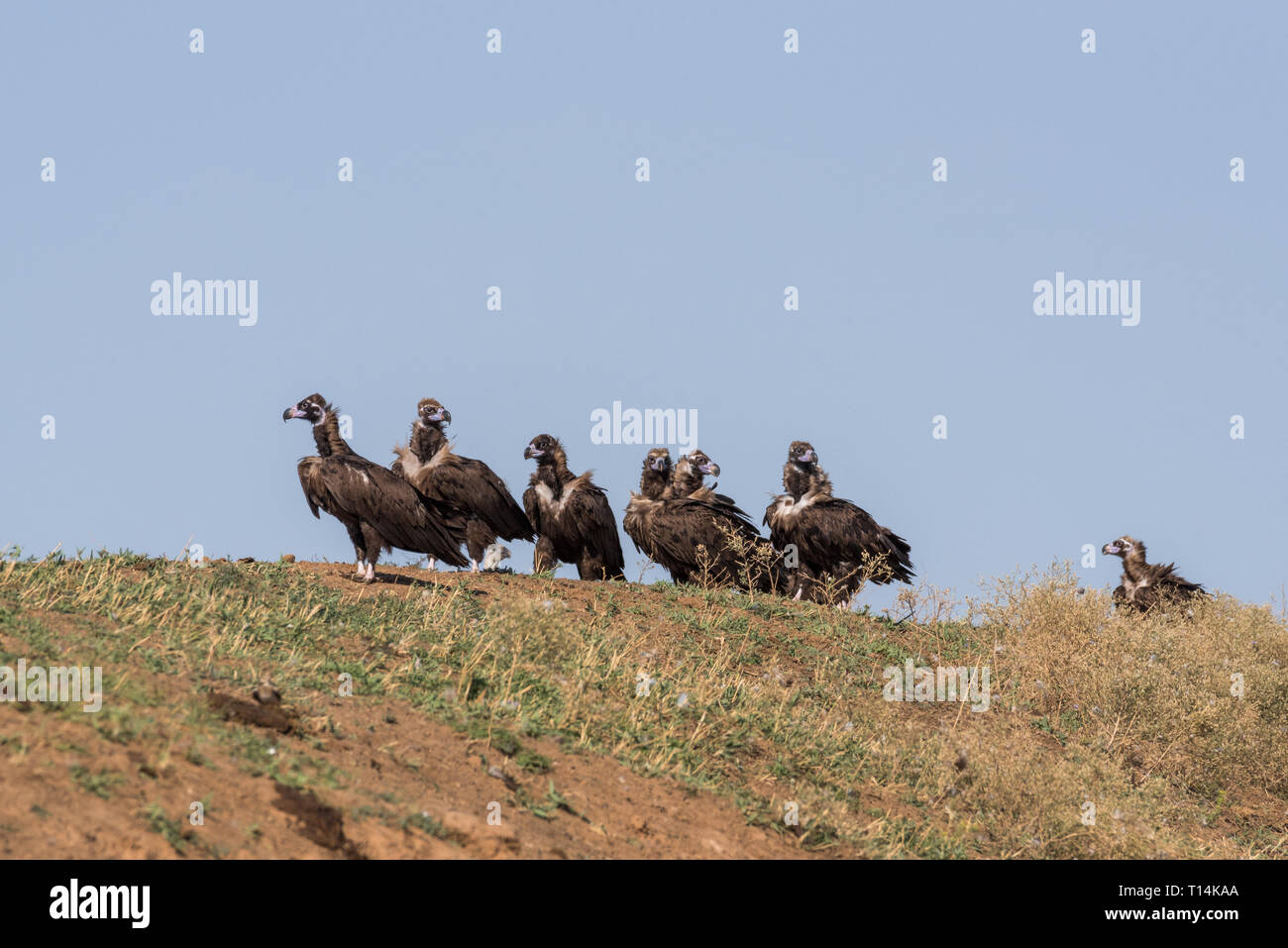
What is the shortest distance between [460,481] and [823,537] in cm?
576

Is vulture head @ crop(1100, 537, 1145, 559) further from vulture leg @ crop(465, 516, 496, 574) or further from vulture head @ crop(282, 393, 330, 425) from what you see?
vulture head @ crop(282, 393, 330, 425)

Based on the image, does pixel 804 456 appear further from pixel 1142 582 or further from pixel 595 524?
pixel 1142 582

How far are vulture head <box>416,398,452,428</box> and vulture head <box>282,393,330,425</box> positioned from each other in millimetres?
3551

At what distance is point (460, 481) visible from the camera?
21438 mm

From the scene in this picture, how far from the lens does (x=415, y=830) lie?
853cm

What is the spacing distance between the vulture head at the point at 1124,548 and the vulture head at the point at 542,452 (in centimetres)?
1131

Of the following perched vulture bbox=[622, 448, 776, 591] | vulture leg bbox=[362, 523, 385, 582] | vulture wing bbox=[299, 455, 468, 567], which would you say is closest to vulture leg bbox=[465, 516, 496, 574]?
perched vulture bbox=[622, 448, 776, 591]

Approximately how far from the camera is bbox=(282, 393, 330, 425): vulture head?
18.2 m

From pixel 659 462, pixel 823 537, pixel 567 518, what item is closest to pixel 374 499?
pixel 567 518

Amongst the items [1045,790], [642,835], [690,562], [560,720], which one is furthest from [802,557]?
[642,835]

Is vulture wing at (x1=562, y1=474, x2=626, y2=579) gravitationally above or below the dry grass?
above

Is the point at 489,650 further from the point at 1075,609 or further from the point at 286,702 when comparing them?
the point at 1075,609

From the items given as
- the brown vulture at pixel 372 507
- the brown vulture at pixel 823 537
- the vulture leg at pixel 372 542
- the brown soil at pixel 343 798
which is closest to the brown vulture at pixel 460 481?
the brown vulture at pixel 372 507

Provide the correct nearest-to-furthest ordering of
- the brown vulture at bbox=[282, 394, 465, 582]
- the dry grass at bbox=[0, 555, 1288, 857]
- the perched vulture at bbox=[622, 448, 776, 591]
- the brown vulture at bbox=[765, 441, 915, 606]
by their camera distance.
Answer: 1. the dry grass at bbox=[0, 555, 1288, 857]
2. the brown vulture at bbox=[282, 394, 465, 582]
3. the perched vulture at bbox=[622, 448, 776, 591]
4. the brown vulture at bbox=[765, 441, 915, 606]
